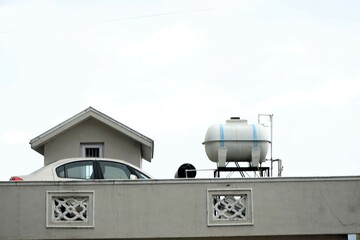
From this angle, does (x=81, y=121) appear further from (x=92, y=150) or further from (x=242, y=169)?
(x=242, y=169)

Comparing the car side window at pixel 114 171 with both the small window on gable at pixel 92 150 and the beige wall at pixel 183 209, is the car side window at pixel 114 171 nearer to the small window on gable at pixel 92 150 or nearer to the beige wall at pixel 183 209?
the beige wall at pixel 183 209

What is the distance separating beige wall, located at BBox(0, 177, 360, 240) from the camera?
24031 mm

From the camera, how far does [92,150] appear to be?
2938cm

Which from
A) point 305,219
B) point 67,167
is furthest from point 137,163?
point 305,219

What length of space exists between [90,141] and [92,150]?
1.02ft

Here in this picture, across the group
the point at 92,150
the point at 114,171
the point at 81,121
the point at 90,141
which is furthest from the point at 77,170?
the point at 92,150

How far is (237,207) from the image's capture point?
24266 mm

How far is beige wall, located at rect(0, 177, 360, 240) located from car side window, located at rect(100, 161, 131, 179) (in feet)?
2.97

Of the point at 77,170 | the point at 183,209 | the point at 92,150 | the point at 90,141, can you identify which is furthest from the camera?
the point at 92,150

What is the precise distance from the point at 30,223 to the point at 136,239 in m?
2.47

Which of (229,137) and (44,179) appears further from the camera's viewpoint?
(229,137)

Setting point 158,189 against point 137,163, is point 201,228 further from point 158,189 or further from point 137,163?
point 137,163

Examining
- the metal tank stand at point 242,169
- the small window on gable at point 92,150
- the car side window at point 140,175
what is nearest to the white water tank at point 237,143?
the metal tank stand at point 242,169

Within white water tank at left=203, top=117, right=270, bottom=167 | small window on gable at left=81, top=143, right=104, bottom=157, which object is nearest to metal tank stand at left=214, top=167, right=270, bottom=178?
Answer: white water tank at left=203, top=117, right=270, bottom=167
